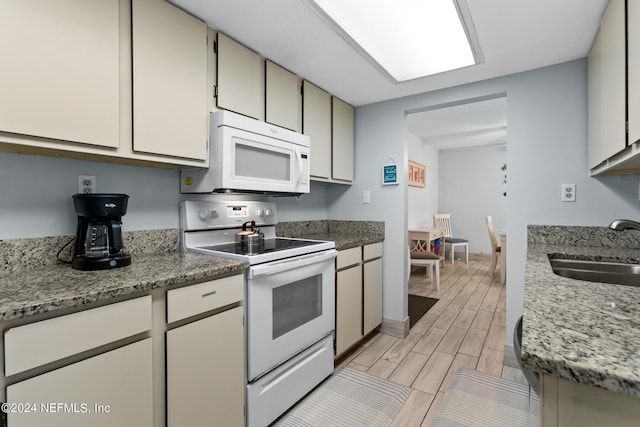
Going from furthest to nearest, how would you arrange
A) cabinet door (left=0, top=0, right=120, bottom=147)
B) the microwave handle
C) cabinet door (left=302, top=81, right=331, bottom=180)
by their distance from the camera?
cabinet door (left=302, top=81, right=331, bottom=180)
the microwave handle
cabinet door (left=0, top=0, right=120, bottom=147)

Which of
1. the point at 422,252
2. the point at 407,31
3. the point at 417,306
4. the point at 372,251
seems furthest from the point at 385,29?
the point at 422,252

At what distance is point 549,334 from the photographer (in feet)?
1.98

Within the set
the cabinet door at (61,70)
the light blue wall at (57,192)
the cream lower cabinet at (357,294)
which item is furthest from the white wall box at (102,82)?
the cream lower cabinet at (357,294)

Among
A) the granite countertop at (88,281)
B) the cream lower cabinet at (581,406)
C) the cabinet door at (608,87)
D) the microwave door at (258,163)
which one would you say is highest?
the cabinet door at (608,87)

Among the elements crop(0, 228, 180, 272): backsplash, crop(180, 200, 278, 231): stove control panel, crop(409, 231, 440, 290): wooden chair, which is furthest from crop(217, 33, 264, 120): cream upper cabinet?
crop(409, 231, 440, 290): wooden chair

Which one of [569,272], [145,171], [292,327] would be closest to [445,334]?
[569,272]

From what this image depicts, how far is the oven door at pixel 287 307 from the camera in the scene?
154 cm

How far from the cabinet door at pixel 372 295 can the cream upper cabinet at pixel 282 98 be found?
127 centimetres

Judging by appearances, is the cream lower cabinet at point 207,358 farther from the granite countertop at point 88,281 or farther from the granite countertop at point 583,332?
the granite countertop at point 583,332

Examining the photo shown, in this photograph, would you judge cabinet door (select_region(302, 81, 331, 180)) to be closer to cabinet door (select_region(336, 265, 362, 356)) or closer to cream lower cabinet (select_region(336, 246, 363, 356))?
cream lower cabinet (select_region(336, 246, 363, 356))

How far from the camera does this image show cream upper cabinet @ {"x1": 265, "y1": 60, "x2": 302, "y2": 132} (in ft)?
6.67

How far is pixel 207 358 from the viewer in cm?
135

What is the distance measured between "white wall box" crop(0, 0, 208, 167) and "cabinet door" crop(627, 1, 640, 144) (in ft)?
5.90

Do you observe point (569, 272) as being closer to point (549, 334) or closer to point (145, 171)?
point (549, 334)
